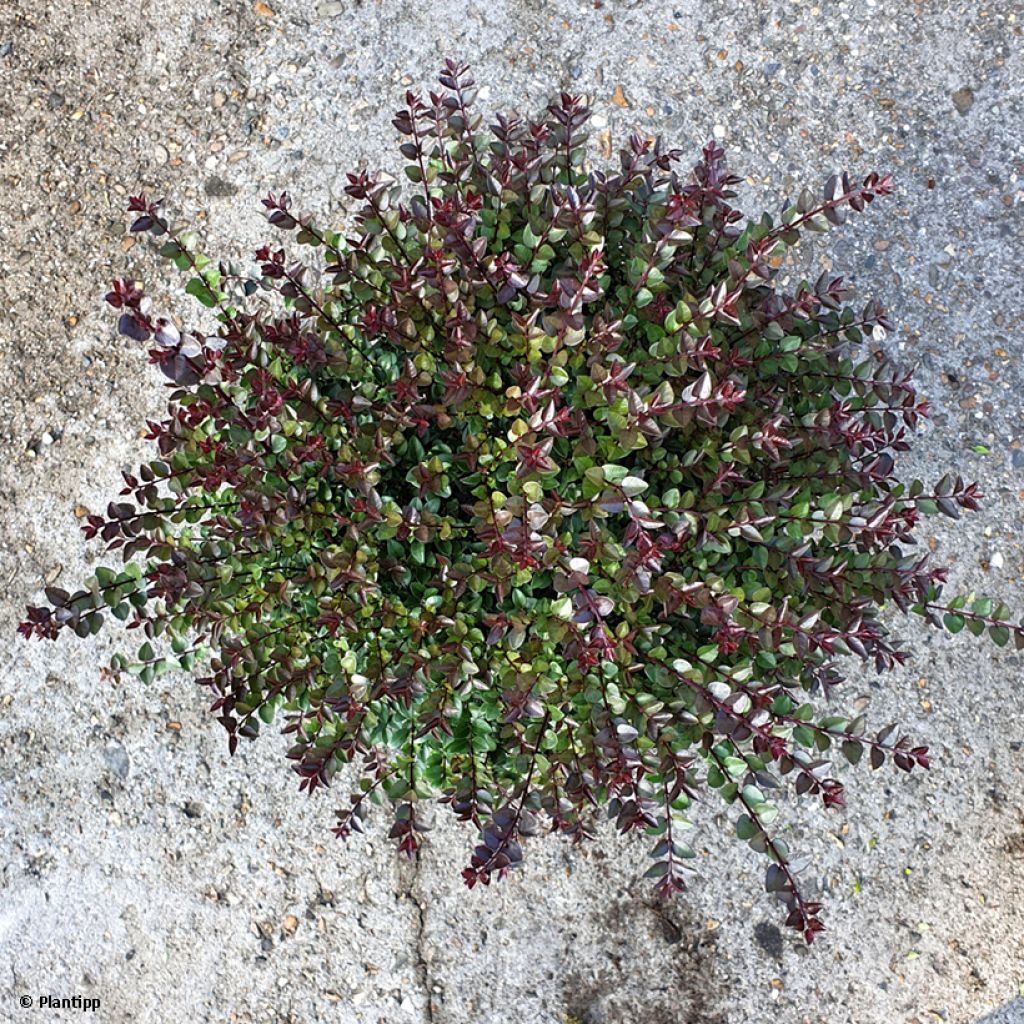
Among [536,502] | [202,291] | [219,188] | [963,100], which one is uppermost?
[219,188]

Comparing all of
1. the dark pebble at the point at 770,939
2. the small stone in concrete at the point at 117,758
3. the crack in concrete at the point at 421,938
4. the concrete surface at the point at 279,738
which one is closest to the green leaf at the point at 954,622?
the concrete surface at the point at 279,738

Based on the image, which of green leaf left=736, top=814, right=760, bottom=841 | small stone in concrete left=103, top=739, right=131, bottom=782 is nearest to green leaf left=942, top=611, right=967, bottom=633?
green leaf left=736, top=814, right=760, bottom=841

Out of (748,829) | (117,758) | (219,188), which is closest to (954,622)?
(748,829)

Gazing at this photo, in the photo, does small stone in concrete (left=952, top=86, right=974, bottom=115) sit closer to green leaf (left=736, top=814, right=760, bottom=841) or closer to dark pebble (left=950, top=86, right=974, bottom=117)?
dark pebble (left=950, top=86, right=974, bottom=117)

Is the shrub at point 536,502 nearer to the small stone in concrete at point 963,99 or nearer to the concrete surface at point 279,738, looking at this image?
the concrete surface at point 279,738

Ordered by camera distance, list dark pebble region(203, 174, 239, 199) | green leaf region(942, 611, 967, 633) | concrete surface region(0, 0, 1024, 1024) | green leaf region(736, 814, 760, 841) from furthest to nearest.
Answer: dark pebble region(203, 174, 239, 199) → concrete surface region(0, 0, 1024, 1024) → green leaf region(942, 611, 967, 633) → green leaf region(736, 814, 760, 841)

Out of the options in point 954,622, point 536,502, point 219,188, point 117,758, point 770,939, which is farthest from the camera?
point 219,188

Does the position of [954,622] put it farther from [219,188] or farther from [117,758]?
[219,188]
